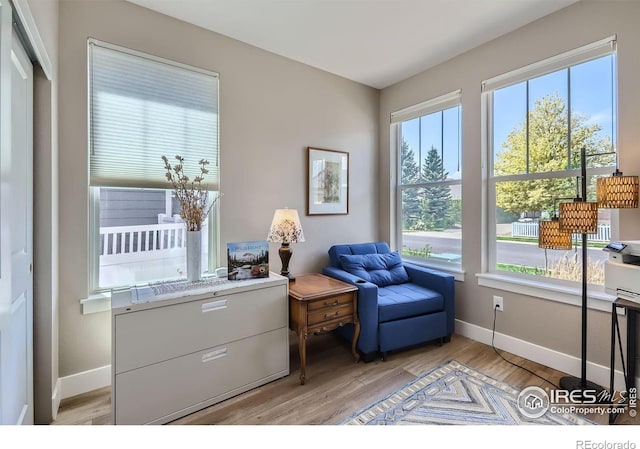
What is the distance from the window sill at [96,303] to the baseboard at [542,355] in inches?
118

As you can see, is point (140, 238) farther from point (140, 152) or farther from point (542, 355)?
point (542, 355)

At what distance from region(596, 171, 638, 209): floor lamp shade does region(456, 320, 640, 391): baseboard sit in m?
1.14

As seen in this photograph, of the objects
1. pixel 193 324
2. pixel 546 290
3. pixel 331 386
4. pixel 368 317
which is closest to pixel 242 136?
pixel 193 324

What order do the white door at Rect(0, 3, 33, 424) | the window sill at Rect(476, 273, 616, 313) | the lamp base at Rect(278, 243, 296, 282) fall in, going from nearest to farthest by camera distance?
the white door at Rect(0, 3, 33, 424)
the window sill at Rect(476, 273, 616, 313)
the lamp base at Rect(278, 243, 296, 282)

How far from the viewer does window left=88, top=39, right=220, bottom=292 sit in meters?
2.03

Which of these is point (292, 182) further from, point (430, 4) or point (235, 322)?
point (430, 4)

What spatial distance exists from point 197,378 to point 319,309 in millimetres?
899

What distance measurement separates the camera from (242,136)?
2.58m

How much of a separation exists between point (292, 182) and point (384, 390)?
1.91 m

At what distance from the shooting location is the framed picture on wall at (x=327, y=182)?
3.01 m

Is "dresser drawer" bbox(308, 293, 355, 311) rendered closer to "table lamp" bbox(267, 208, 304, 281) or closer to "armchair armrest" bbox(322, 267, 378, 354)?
"armchair armrest" bbox(322, 267, 378, 354)

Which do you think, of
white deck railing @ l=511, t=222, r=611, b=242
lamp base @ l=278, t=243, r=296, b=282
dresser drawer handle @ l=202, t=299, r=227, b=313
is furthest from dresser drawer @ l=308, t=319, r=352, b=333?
white deck railing @ l=511, t=222, r=611, b=242
